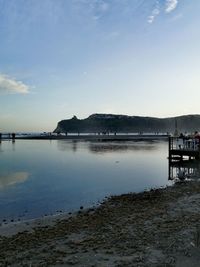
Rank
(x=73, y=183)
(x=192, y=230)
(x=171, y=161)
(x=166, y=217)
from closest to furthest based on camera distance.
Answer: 1. (x=192, y=230)
2. (x=166, y=217)
3. (x=73, y=183)
4. (x=171, y=161)

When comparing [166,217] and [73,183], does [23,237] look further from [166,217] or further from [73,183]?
[73,183]

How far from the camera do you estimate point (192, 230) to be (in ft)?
35.0

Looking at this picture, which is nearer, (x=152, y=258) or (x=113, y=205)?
(x=152, y=258)

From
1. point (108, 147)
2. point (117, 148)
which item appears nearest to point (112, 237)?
point (117, 148)

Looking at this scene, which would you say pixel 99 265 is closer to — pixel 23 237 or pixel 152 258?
pixel 152 258

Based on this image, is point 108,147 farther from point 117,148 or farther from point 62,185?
point 62,185

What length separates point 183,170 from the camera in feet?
101

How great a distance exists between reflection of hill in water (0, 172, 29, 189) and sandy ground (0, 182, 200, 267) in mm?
10376

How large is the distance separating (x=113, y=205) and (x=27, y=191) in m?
7.28

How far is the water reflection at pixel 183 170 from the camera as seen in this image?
26478mm

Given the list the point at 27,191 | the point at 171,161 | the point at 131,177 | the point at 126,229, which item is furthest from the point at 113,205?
the point at 171,161

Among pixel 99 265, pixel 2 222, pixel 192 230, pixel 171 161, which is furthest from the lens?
pixel 171 161

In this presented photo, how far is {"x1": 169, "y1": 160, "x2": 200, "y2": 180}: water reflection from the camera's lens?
26478mm

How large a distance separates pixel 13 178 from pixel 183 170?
1420 cm
